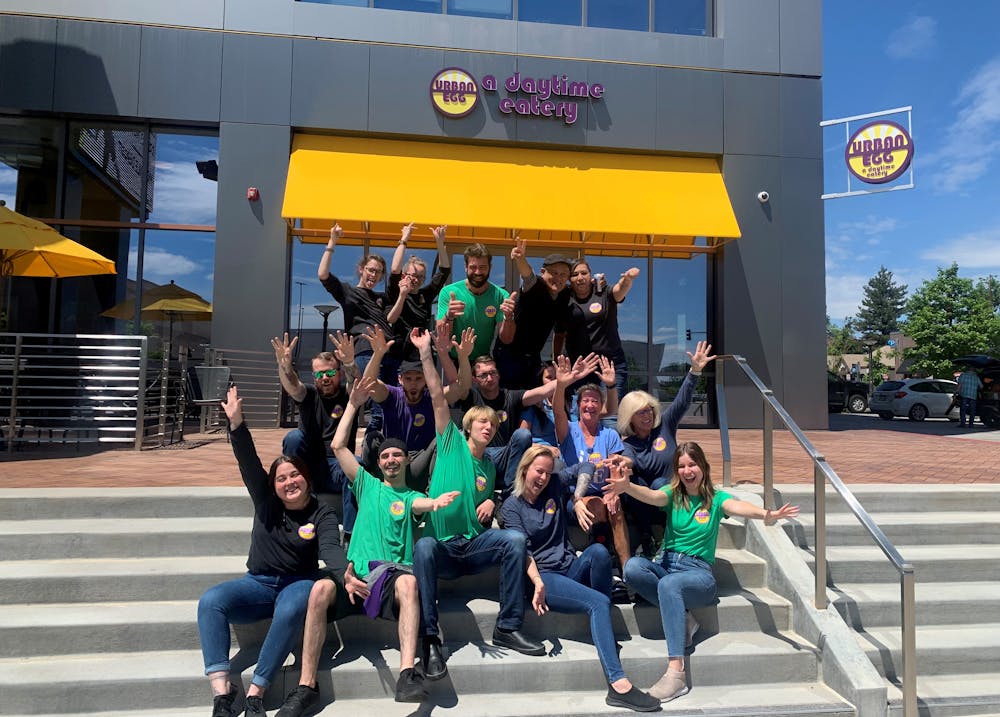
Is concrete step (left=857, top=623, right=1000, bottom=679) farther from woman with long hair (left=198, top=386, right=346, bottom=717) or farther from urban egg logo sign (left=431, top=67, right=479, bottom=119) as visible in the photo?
urban egg logo sign (left=431, top=67, right=479, bottom=119)

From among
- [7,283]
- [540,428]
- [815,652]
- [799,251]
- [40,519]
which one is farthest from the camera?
[799,251]

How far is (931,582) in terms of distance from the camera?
4516 millimetres

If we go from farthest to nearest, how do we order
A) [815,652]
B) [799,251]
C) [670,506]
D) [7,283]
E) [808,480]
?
[799,251]
[7,283]
[808,480]
[670,506]
[815,652]

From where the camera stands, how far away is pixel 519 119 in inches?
452

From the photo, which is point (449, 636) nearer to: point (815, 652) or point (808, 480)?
point (815, 652)

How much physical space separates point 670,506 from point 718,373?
2.10m

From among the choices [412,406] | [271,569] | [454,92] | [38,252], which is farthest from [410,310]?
[454,92]

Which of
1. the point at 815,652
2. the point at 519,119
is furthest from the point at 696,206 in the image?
the point at 815,652

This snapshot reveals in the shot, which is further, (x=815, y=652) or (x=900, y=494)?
(x=900, y=494)

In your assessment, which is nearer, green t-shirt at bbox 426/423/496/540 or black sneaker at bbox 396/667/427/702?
black sneaker at bbox 396/667/427/702

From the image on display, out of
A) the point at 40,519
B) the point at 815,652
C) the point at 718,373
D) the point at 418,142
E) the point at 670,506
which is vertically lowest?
the point at 815,652

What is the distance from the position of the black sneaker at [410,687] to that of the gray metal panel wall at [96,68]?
36.3 ft

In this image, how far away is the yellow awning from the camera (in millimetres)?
10328

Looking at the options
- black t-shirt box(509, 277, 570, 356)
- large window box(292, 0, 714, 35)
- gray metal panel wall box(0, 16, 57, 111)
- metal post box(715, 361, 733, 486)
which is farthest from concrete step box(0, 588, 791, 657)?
large window box(292, 0, 714, 35)
